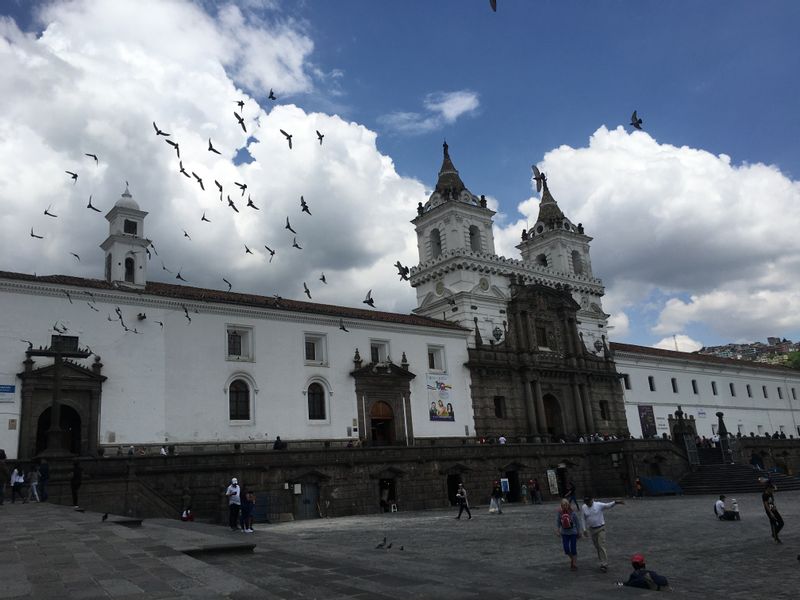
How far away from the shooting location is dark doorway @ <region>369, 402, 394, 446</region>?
38.5m

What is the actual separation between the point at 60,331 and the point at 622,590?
25822 millimetres

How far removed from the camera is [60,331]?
28922mm

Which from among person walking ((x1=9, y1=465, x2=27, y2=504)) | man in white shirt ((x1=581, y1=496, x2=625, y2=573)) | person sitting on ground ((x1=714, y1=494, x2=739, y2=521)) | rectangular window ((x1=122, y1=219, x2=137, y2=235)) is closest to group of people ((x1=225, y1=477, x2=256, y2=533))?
person walking ((x1=9, y1=465, x2=27, y2=504))

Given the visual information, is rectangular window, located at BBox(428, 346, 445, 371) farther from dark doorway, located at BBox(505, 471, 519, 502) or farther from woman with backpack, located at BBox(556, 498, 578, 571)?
woman with backpack, located at BBox(556, 498, 578, 571)

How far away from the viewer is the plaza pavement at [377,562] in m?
9.05

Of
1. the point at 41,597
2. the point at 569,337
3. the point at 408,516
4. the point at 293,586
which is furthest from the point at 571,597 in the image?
the point at 569,337

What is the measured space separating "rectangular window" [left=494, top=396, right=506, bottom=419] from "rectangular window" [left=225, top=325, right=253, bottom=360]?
18.2 meters

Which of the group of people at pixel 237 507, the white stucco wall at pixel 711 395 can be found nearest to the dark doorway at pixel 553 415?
the white stucco wall at pixel 711 395

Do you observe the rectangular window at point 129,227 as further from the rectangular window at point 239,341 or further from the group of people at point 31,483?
the group of people at point 31,483

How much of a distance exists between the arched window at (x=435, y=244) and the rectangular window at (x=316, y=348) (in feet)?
54.6

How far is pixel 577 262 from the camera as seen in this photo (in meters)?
59.3

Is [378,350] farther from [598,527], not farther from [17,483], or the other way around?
[598,527]

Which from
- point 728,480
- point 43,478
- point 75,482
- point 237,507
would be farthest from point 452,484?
point 43,478

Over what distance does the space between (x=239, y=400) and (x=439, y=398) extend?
43.8ft
